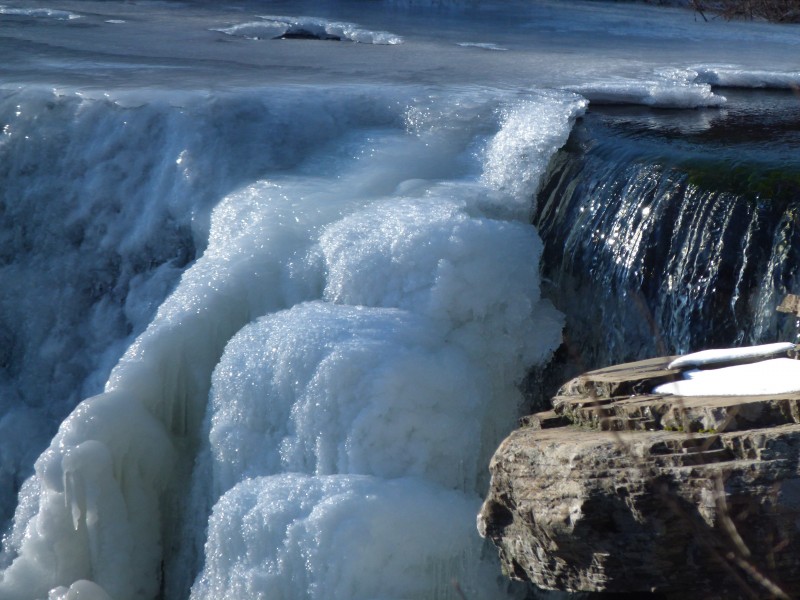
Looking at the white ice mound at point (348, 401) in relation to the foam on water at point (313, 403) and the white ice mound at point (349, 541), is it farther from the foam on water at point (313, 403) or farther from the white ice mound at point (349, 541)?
the white ice mound at point (349, 541)

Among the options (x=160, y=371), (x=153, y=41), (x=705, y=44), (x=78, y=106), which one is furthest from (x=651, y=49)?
(x=160, y=371)

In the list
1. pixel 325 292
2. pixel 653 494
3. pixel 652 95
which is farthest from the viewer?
pixel 652 95

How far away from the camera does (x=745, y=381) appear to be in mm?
3021

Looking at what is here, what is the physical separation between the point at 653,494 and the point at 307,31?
8.52 meters

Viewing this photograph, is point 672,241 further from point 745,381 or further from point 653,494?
point 653,494

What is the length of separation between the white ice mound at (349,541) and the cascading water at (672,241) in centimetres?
109

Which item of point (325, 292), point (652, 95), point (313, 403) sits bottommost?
point (313, 403)

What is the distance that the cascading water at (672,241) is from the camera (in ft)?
14.2

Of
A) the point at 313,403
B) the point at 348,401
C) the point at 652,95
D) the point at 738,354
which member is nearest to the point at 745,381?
the point at 738,354

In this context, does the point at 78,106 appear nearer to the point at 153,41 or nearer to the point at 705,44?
the point at 153,41

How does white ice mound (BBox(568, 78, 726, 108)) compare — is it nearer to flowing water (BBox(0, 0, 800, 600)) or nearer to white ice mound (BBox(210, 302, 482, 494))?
flowing water (BBox(0, 0, 800, 600))

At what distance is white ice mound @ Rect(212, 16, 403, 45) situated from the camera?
10094 millimetres

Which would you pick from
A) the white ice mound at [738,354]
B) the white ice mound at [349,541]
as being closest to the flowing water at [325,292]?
the white ice mound at [349,541]

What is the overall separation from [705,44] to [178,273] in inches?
240
